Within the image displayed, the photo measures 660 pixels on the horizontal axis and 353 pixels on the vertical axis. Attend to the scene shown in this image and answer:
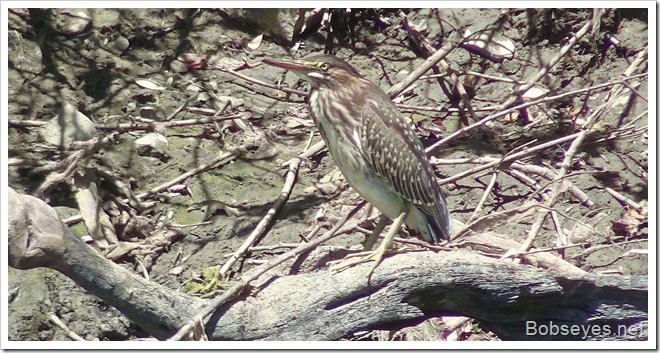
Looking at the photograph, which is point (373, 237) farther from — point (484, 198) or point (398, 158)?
point (484, 198)

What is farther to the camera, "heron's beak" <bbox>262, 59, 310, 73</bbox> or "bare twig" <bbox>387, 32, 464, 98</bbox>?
"bare twig" <bbox>387, 32, 464, 98</bbox>

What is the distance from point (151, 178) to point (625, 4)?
102 inches

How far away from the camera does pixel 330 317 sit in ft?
9.64

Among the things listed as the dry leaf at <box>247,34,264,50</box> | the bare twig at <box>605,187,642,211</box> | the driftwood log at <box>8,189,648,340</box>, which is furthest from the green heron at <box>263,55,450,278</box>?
the dry leaf at <box>247,34,264,50</box>

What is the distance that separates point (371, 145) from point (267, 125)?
55.5 inches

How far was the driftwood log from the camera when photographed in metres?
2.86

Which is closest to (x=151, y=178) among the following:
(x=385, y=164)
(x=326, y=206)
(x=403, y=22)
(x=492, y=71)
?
(x=326, y=206)

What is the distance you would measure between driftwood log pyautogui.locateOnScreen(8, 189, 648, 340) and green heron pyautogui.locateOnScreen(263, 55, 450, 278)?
1.00 ft

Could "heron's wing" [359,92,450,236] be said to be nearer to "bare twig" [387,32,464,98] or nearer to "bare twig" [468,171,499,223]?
"bare twig" [468,171,499,223]

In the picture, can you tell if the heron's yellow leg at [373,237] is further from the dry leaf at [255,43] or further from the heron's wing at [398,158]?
the dry leaf at [255,43]

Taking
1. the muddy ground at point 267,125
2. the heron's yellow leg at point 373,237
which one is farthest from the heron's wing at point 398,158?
the muddy ground at point 267,125

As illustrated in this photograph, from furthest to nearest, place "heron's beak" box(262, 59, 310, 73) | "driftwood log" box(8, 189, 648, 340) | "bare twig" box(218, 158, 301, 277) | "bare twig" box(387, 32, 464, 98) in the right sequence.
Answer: "bare twig" box(387, 32, 464, 98), "bare twig" box(218, 158, 301, 277), "heron's beak" box(262, 59, 310, 73), "driftwood log" box(8, 189, 648, 340)

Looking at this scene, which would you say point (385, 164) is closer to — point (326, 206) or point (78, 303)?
point (326, 206)

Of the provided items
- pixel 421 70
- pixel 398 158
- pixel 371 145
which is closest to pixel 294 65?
pixel 371 145
